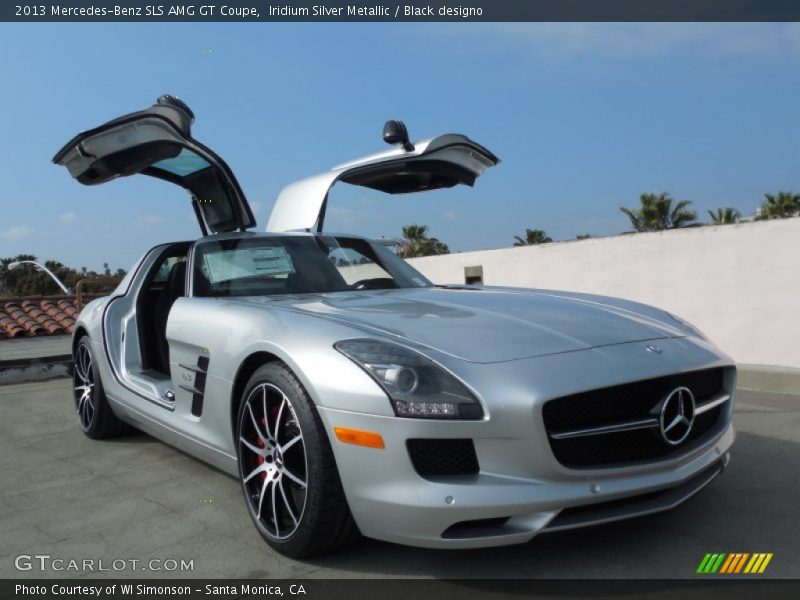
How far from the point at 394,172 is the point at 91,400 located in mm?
2840

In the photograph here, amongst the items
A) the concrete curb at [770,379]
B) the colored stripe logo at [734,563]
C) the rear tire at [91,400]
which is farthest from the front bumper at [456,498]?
the concrete curb at [770,379]

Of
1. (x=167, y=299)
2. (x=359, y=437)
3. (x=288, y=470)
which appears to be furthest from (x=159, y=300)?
(x=359, y=437)

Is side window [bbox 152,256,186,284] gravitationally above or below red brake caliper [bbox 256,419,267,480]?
above

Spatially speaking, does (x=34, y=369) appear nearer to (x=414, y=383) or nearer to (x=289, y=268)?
(x=289, y=268)

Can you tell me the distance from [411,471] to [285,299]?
136 centimetres

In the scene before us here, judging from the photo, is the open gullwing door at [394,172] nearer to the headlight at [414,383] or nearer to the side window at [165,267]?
the side window at [165,267]

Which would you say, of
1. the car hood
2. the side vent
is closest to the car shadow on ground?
the car hood

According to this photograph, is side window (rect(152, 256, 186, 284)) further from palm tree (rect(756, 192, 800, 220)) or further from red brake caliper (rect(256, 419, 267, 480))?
palm tree (rect(756, 192, 800, 220))

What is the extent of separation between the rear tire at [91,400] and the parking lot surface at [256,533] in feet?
0.98

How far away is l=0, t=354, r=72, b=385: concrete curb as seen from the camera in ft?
27.2

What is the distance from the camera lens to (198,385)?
10.6 feet

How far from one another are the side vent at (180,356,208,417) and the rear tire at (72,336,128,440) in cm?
164

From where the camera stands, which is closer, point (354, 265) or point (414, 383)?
point (414, 383)

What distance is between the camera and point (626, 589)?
216 cm
